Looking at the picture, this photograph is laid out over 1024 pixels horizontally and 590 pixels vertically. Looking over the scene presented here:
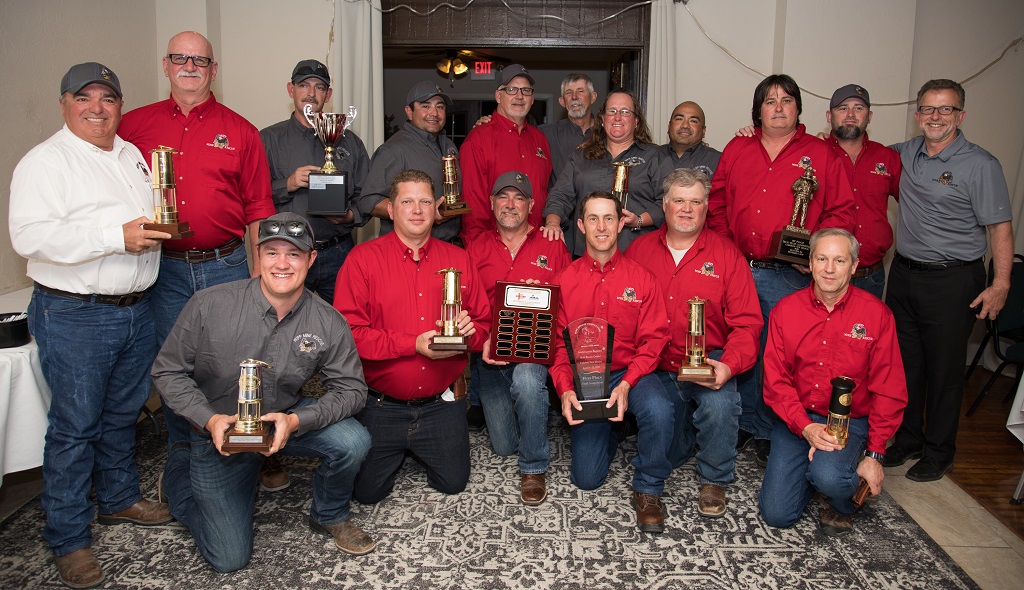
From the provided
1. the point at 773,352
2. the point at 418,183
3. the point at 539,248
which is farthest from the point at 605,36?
the point at 773,352

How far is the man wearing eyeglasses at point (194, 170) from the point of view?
3.34m

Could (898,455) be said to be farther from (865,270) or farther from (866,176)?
(866,176)

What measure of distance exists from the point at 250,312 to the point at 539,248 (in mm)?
1661

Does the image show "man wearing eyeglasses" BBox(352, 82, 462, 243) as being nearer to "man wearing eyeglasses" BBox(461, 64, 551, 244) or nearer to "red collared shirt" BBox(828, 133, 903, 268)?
"man wearing eyeglasses" BBox(461, 64, 551, 244)

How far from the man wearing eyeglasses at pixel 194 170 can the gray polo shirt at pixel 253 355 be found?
0.59 meters

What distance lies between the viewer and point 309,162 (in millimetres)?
4133

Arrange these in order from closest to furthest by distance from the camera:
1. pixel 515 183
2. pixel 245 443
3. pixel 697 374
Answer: pixel 245 443, pixel 697 374, pixel 515 183

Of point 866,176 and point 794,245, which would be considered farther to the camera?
point 866,176

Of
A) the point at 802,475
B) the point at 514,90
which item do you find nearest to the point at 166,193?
the point at 514,90

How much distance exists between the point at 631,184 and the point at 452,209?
1054 mm

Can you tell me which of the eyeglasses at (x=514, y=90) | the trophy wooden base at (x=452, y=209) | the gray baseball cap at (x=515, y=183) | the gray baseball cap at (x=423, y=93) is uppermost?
the eyeglasses at (x=514, y=90)

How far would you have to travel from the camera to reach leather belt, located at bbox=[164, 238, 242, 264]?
3.36 m

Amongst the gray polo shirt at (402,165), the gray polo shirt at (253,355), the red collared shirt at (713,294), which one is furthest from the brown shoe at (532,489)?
the gray polo shirt at (402,165)

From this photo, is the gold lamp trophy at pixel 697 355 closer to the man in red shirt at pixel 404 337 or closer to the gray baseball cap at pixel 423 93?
the man in red shirt at pixel 404 337
